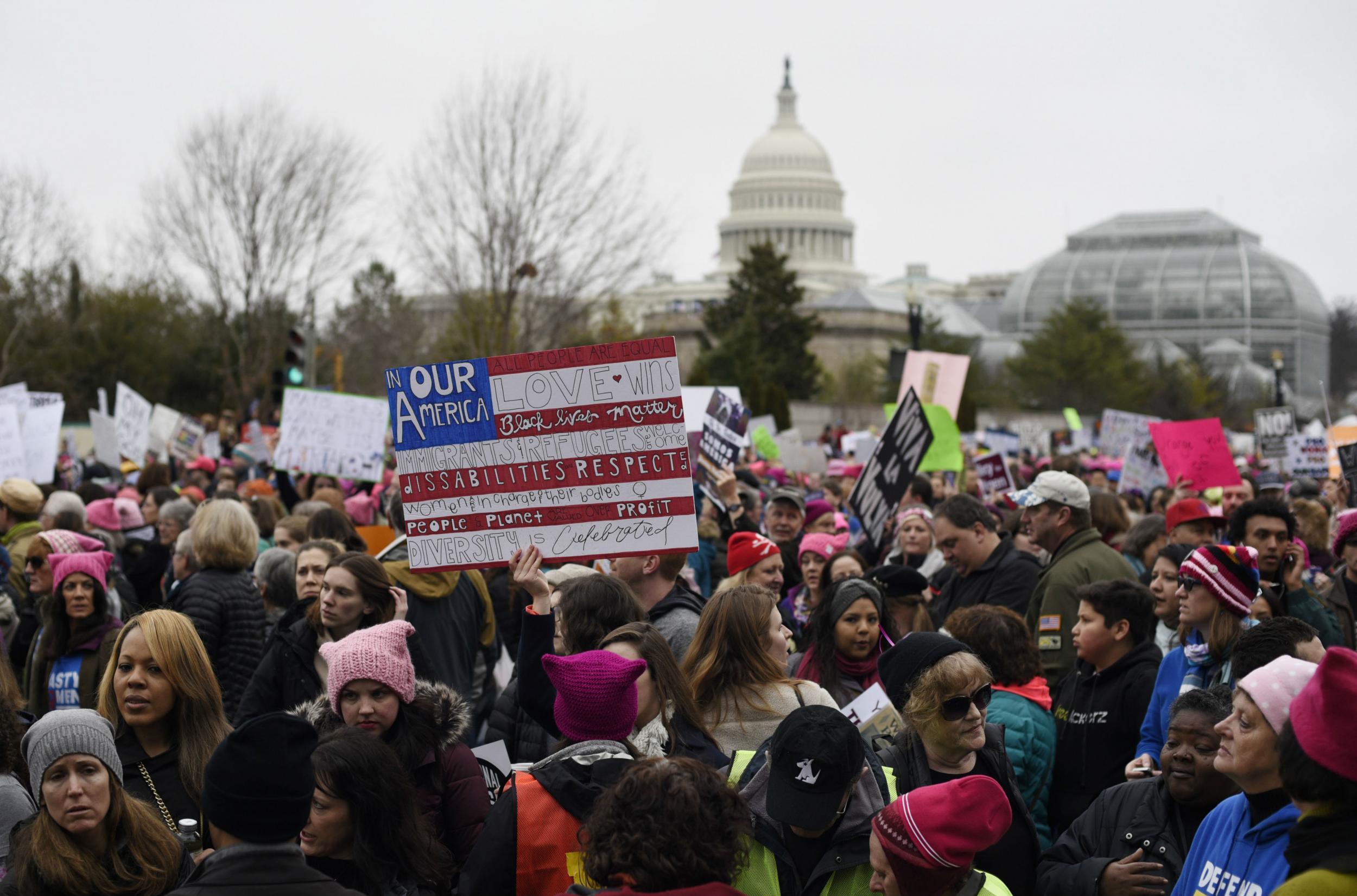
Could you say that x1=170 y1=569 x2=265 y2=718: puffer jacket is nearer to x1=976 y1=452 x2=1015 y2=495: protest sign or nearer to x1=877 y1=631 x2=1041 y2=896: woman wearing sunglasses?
x1=877 y1=631 x2=1041 y2=896: woman wearing sunglasses

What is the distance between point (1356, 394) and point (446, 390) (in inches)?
4530

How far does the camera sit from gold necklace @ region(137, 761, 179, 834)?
14.6ft

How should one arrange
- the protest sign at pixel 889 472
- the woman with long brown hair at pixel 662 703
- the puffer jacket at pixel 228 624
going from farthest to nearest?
the protest sign at pixel 889 472
the puffer jacket at pixel 228 624
the woman with long brown hair at pixel 662 703

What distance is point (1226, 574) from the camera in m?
5.25

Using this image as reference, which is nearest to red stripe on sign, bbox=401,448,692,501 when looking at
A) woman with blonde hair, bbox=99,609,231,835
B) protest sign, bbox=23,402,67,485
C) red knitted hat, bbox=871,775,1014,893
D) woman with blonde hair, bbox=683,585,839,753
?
woman with blonde hair, bbox=683,585,839,753

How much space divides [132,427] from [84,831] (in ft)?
41.4

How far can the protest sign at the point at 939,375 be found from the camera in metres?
13.5

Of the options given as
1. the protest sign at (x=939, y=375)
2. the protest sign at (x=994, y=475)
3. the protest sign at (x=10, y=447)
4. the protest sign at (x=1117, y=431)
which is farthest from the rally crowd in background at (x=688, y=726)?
the protest sign at (x=1117, y=431)

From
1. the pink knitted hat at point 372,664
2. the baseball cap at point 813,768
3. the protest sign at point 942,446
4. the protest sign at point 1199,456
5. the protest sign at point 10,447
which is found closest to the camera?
the baseball cap at point 813,768

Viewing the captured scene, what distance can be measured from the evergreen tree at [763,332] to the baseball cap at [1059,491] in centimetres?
5380

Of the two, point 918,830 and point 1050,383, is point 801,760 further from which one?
point 1050,383

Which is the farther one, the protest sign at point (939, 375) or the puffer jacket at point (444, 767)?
the protest sign at point (939, 375)

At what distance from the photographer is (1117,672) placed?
220 inches

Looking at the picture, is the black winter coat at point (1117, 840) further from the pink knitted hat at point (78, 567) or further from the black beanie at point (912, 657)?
the pink knitted hat at point (78, 567)
